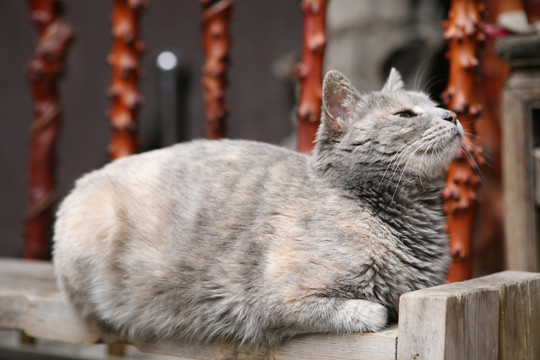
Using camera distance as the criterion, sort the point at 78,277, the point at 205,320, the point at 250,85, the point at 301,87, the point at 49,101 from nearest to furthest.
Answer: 1. the point at 205,320
2. the point at 78,277
3. the point at 301,87
4. the point at 49,101
5. the point at 250,85

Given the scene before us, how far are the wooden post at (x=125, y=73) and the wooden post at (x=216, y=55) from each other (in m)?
0.28

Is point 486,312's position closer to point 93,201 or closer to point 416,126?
point 416,126

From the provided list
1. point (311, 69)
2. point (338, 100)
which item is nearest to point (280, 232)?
point (338, 100)

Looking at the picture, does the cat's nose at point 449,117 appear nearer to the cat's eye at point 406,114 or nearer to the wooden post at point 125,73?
the cat's eye at point 406,114

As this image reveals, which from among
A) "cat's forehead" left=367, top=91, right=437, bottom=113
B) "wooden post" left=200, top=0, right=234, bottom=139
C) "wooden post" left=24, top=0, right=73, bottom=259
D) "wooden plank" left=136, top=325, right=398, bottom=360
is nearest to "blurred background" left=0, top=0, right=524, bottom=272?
"wooden post" left=200, top=0, right=234, bottom=139

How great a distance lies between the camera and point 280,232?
1771 millimetres

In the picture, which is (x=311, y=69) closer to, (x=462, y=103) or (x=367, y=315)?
(x=462, y=103)

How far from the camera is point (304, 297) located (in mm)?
1659

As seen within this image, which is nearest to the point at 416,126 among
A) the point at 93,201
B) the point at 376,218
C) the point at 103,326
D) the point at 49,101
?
the point at 376,218

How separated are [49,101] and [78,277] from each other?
134cm

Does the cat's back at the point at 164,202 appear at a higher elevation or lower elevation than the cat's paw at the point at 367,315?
higher

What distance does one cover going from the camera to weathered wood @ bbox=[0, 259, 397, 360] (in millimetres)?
1662

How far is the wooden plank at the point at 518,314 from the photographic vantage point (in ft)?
5.79

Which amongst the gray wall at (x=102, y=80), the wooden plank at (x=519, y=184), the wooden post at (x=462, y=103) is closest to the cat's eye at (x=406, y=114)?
the wooden post at (x=462, y=103)
